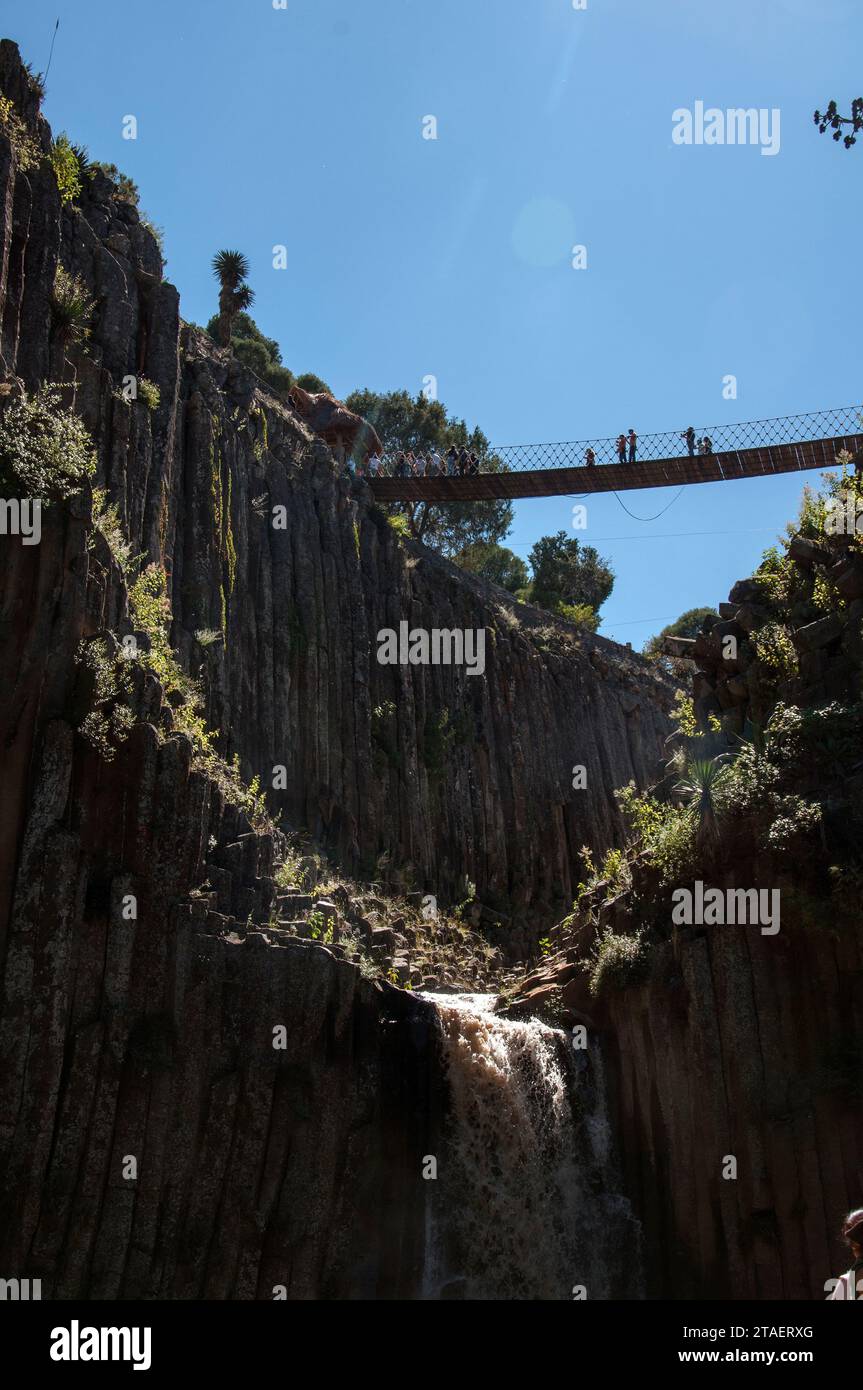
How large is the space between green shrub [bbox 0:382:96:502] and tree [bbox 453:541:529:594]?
160 feet

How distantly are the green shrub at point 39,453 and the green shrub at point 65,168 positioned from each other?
22.8 ft

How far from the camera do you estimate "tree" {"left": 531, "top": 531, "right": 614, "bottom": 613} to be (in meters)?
70.9

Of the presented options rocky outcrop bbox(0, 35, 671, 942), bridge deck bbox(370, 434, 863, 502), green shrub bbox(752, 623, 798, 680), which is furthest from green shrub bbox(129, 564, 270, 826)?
bridge deck bbox(370, 434, 863, 502)

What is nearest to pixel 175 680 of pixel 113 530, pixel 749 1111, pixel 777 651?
pixel 113 530

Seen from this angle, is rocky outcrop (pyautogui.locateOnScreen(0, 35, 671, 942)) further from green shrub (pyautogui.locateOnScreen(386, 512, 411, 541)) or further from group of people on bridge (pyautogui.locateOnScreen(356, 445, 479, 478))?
group of people on bridge (pyautogui.locateOnScreen(356, 445, 479, 478))

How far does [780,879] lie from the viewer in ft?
63.9

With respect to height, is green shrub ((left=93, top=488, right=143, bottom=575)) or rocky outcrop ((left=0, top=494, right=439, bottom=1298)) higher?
green shrub ((left=93, top=488, right=143, bottom=575))

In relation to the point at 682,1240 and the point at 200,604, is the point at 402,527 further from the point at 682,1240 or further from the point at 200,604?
the point at 682,1240

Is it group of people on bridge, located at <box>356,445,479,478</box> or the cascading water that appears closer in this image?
the cascading water

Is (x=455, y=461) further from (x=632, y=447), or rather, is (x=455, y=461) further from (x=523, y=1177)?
(x=523, y=1177)
